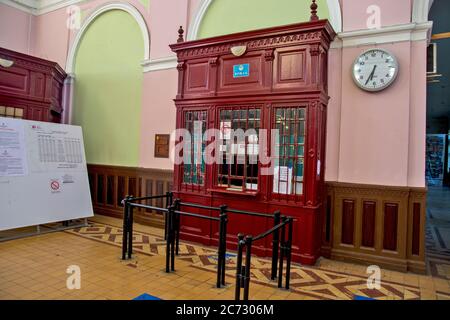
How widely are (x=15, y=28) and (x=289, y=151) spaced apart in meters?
7.51

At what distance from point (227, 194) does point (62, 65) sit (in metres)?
5.56

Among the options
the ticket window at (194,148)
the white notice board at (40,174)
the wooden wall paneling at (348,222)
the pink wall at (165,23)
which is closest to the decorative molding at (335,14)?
the ticket window at (194,148)

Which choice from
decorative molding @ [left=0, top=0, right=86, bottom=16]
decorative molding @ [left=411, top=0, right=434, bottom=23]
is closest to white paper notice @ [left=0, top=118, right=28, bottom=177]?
decorative molding @ [left=0, top=0, right=86, bottom=16]

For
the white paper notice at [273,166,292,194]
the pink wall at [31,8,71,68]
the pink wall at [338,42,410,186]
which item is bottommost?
the white paper notice at [273,166,292,194]

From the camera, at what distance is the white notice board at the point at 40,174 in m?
4.47

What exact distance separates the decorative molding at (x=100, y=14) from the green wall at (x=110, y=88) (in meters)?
0.08

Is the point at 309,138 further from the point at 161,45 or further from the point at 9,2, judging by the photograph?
the point at 9,2

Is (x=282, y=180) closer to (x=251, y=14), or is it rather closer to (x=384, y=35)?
(x=384, y=35)

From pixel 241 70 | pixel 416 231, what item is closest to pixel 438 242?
pixel 416 231

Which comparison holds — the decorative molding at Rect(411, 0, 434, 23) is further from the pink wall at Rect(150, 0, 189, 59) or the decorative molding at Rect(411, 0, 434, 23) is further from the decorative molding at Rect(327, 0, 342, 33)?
the pink wall at Rect(150, 0, 189, 59)

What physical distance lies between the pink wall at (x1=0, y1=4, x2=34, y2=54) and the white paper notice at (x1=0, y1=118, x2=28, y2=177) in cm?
401

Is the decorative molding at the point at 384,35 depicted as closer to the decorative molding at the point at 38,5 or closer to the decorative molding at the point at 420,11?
the decorative molding at the point at 420,11

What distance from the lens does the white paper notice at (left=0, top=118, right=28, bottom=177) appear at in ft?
14.6

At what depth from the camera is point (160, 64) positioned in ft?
18.9
